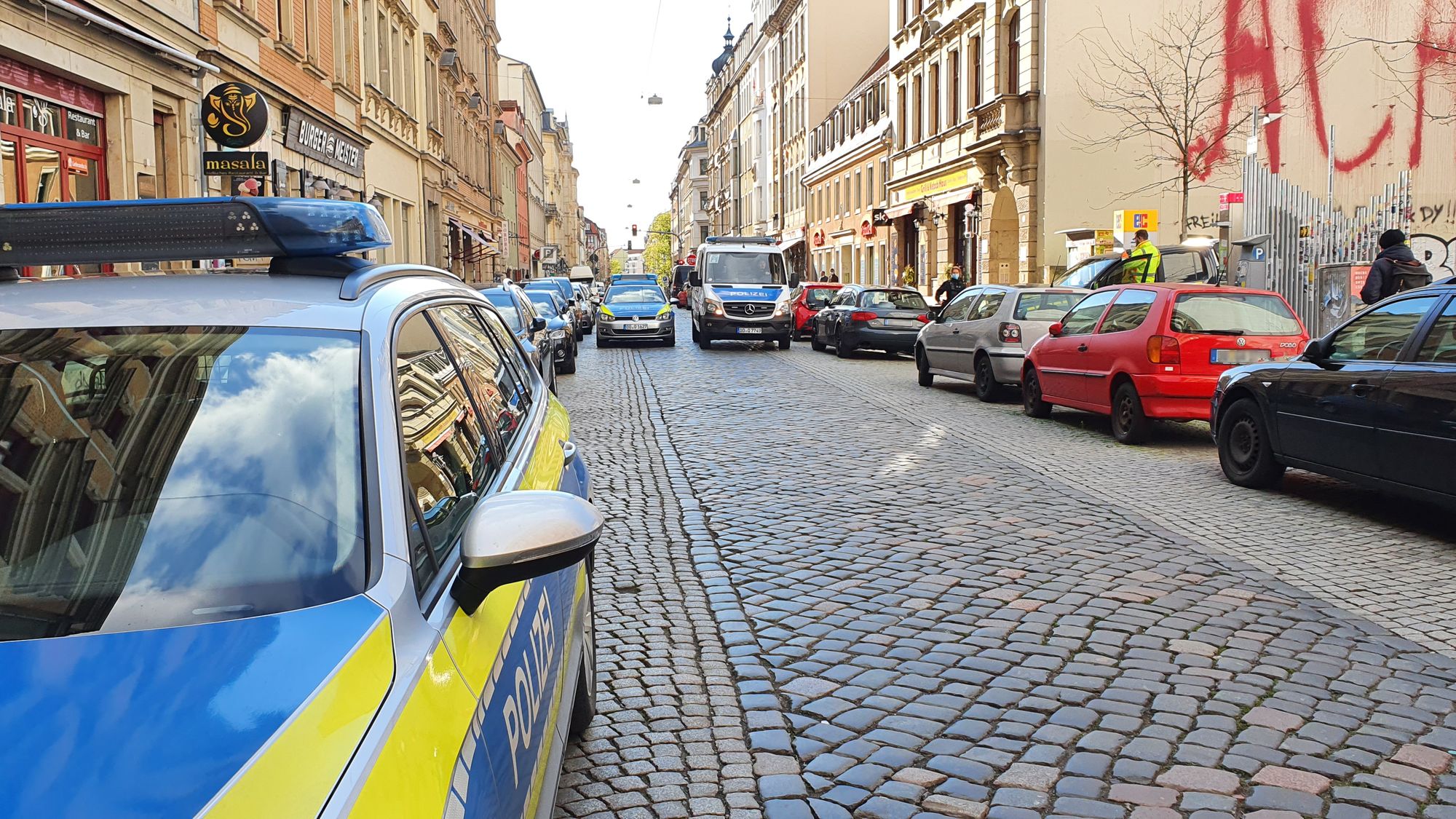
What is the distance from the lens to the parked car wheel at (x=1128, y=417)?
11453mm

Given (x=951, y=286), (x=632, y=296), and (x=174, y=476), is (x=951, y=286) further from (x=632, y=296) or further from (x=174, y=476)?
(x=174, y=476)

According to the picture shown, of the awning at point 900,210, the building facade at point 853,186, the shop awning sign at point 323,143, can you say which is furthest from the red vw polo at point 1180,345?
the building facade at point 853,186

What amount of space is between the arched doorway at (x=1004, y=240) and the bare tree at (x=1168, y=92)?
346 cm

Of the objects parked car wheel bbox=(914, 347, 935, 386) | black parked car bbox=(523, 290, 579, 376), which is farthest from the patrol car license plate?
parked car wheel bbox=(914, 347, 935, 386)

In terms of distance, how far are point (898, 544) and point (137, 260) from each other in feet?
16.1

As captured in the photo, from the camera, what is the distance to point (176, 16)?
15828 mm

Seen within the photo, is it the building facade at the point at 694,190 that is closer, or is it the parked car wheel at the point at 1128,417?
the parked car wheel at the point at 1128,417

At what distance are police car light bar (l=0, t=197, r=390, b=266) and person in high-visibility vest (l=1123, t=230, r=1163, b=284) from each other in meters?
16.0

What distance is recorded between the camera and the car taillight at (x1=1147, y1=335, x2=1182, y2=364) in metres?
11.2

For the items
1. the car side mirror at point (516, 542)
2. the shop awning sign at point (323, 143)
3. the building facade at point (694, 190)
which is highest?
the building facade at point (694, 190)

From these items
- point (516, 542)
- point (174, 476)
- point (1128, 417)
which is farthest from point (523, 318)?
point (516, 542)

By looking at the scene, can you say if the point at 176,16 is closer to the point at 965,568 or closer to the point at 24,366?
the point at 965,568

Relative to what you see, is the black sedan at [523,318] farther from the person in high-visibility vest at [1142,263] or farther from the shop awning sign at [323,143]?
the person in high-visibility vest at [1142,263]

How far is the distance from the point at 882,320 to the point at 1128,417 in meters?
12.5
